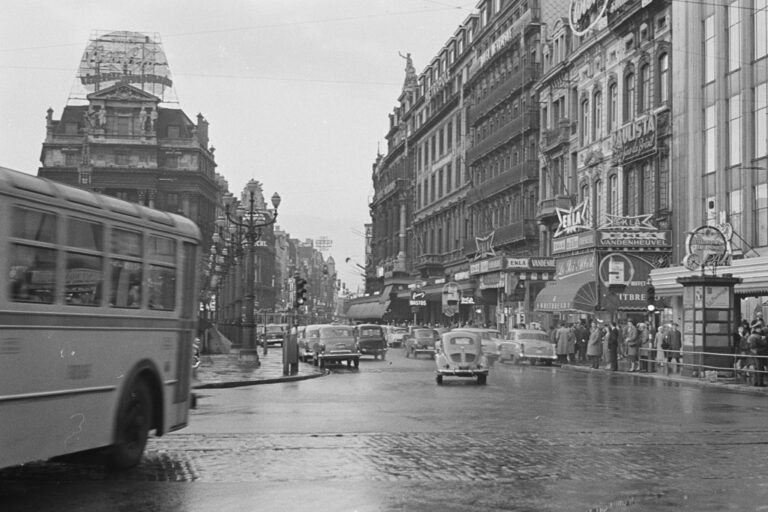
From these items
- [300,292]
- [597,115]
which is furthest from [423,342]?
[300,292]

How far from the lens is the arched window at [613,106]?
47672 mm

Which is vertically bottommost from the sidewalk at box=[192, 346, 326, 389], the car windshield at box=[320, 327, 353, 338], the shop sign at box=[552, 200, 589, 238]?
the sidewalk at box=[192, 346, 326, 389]

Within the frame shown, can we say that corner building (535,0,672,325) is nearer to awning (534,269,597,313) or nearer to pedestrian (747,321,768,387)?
awning (534,269,597,313)

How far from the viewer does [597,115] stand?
165ft

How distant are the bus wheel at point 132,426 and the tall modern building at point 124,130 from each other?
3975 inches

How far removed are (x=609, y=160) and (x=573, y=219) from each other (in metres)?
3.22

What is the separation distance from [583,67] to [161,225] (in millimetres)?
43403

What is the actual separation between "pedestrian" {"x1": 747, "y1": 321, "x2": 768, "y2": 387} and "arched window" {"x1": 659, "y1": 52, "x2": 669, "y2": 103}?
1621 cm

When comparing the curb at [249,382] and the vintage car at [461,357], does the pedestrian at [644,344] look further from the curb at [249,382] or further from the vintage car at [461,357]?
the curb at [249,382]

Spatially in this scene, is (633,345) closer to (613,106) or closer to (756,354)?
(756,354)

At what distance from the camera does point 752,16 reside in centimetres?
3778

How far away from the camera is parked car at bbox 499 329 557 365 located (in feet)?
139

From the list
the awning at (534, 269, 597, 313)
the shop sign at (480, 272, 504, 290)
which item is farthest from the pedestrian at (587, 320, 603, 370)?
the shop sign at (480, 272, 504, 290)

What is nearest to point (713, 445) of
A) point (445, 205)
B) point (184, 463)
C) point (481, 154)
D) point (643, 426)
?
point (643, 426)
